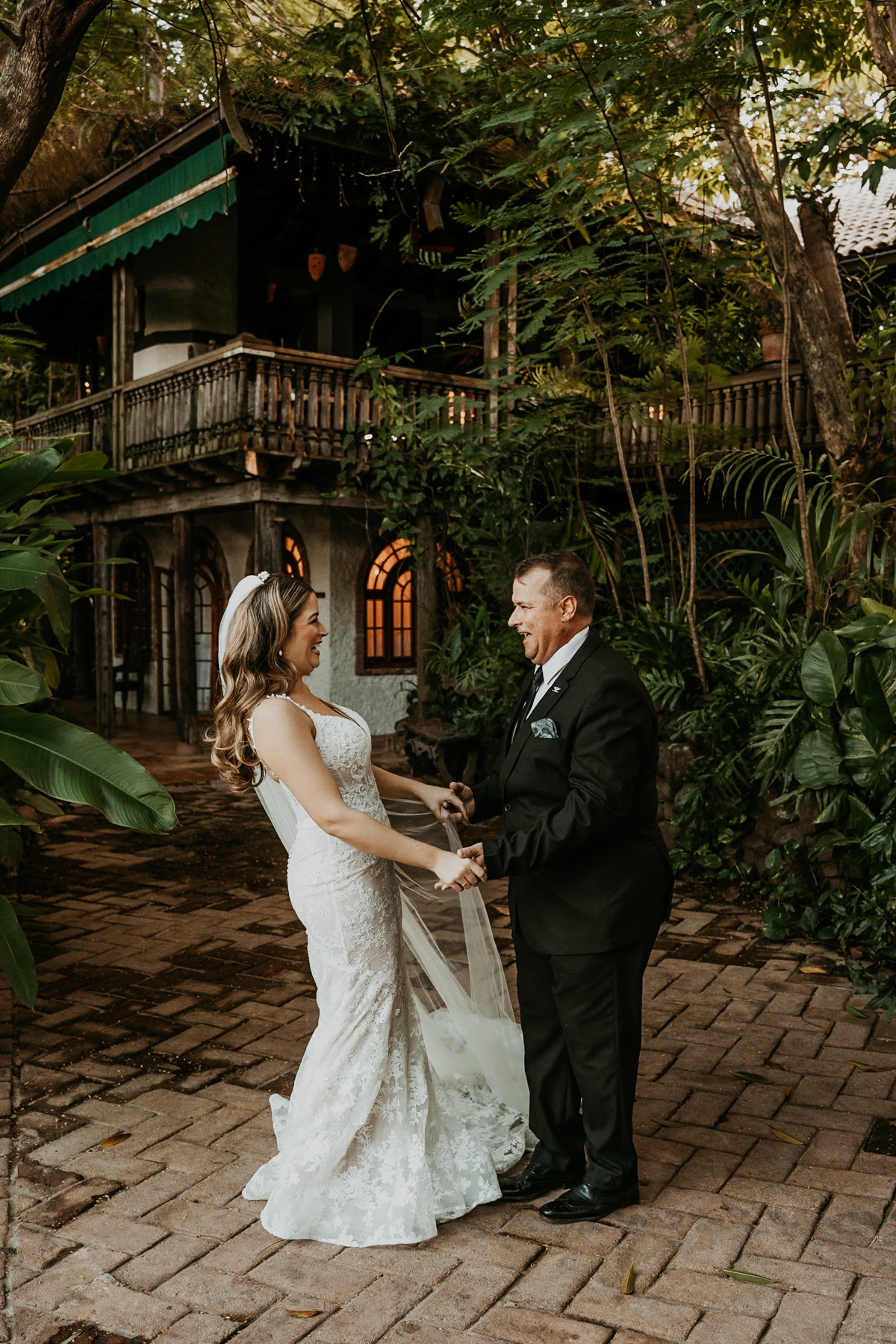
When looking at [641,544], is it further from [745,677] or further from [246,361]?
[246,361]

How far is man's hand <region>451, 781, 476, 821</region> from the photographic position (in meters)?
3.36

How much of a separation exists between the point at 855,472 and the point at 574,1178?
593 centimetres

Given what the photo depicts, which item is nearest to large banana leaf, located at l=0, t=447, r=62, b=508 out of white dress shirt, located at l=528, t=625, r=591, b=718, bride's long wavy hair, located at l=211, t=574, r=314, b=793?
bride's long wavy hair, located at l=211, t=574, r=314, b=793

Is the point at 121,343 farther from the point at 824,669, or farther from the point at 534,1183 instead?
the point at 534,1183

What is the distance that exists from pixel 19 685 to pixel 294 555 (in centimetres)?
1008

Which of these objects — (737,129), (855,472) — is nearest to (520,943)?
(855,472)

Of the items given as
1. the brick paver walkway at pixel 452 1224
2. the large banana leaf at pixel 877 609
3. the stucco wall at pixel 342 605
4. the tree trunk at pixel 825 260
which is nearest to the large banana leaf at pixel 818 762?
the large banana leaf at pixel 877 609

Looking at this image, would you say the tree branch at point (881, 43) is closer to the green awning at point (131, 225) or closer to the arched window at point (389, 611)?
the green awning at point (131, 225)

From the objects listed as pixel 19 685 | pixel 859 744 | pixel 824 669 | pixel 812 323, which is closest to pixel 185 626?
pixel 812 323

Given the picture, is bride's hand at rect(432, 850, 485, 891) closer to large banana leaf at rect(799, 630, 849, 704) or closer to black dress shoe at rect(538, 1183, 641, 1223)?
black dress shoe at rect(538, 1183, 641, 1223)

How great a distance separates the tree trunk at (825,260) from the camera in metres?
8.23

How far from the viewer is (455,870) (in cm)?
281

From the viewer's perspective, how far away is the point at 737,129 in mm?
7652

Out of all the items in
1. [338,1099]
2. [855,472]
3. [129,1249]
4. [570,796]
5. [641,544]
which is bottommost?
[129,1249]
